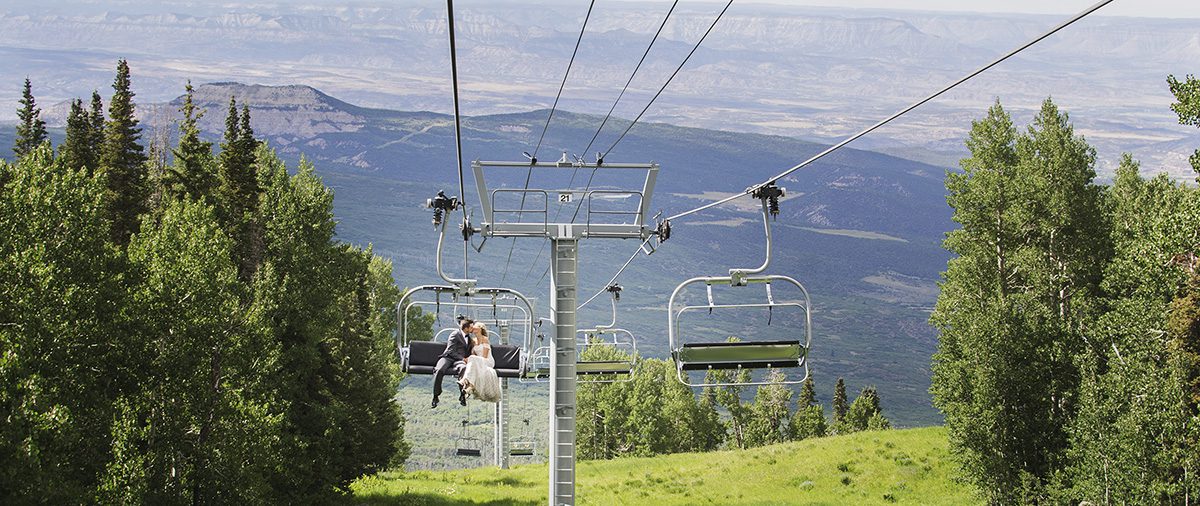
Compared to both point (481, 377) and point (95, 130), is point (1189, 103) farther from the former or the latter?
point (95, 130)

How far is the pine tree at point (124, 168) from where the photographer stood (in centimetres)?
5103

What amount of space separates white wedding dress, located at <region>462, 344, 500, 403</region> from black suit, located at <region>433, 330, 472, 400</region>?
0.57 meters

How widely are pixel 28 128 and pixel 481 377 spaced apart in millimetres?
54683

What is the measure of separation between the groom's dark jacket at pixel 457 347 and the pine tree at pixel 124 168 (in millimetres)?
30959

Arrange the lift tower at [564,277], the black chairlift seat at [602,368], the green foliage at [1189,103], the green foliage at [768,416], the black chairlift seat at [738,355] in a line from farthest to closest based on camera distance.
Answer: the green foliage at [768,416]
the black chairlift seat at [602,368]
the lift tower at [564,277]
the black chairlift seat at [738,355]
the green foliage at [1189,103]

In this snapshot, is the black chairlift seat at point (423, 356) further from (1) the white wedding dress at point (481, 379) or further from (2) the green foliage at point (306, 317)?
(2) the green foliage at point (306, 317)

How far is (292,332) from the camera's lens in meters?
43.8

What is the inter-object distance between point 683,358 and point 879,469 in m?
37.3

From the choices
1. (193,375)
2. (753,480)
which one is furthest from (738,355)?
(753,480)

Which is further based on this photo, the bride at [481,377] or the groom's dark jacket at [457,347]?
the groom's dark jacket at [457,347]

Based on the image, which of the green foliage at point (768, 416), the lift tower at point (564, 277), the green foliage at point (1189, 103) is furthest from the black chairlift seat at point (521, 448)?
the green foliage at point (768, 416)

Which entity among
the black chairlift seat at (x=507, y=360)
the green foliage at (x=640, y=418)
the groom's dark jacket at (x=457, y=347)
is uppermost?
the groom's dark jacket at (x=457, y=347)

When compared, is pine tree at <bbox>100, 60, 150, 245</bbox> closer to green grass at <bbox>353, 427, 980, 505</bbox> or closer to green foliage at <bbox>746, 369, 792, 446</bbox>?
green grass at <bbox>353, 427, 980, 505</bbox>

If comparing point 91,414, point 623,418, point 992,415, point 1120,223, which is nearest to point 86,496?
point 91,414
